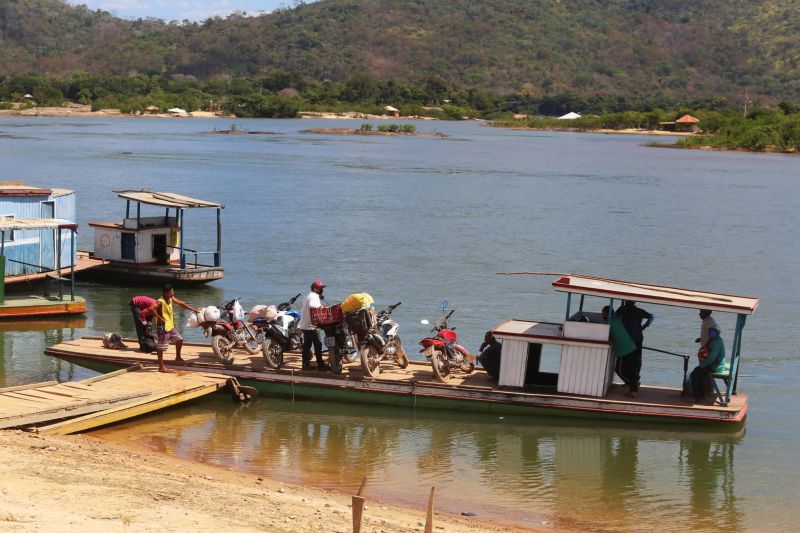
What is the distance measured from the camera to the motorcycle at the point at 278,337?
16.0 meters

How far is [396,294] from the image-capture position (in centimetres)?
2759

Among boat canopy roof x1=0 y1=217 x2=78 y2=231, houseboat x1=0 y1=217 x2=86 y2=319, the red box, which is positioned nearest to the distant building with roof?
houseboat x1=0 y1=217 x2=86 y2=319

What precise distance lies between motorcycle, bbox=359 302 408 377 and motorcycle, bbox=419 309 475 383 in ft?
1.65

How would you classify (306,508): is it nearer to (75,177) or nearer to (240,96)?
(75,177)

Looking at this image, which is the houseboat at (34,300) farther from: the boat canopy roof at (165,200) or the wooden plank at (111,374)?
the wooden plank at (111,374)

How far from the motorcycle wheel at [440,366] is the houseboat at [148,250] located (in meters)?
11.1

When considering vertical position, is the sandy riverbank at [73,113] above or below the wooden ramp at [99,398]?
above

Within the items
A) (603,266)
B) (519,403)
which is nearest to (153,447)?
(519,403)

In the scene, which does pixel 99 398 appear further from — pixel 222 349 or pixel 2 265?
pixel 2 265

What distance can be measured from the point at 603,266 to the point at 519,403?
19.6 m

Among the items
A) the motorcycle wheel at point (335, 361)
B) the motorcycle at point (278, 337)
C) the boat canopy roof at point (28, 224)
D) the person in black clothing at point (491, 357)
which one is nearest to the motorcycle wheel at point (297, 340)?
the motorcycle at point (278, 337)

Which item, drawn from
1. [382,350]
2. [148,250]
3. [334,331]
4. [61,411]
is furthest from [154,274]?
[61,411]

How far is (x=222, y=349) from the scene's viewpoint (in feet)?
52.9

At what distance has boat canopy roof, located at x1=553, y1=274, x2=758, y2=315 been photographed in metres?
14.7
